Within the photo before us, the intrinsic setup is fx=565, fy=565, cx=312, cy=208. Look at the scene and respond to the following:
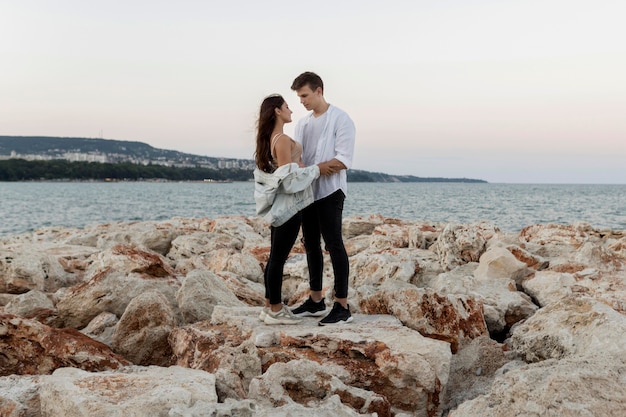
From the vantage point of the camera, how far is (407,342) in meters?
4.12

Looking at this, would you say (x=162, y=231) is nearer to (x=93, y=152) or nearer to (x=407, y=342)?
(x=407, y=342)

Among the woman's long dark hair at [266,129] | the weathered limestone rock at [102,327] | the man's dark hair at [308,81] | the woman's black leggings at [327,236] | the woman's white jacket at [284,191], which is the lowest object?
the weathered limestone rock at [102,327]

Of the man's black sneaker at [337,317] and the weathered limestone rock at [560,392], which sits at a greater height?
the weathered limestone rock at [560,392]

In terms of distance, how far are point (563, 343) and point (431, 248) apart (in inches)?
204

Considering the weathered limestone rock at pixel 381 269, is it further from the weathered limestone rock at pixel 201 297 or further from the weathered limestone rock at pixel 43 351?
the weathered limestone rock at pixel 43 351

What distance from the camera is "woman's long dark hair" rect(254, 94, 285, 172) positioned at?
451cm

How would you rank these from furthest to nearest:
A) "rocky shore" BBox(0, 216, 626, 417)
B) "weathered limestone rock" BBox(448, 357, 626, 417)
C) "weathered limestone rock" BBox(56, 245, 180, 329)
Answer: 1. "weathered limestone rock" BBox(56, 245, 180, 329)
2. "rocky shore" BBox(0, 216, 626, 417)
3. "weathered limestone rock" BBox(448, 357, 626, 417)

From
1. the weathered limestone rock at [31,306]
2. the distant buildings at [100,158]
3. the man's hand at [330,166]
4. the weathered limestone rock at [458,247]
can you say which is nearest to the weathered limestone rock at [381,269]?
the weathered limestone rock at [458,247]

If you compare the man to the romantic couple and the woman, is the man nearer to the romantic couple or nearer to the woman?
the romantic couple

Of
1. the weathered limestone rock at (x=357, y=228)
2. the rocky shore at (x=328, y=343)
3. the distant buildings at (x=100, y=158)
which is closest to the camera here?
the rocky shore at (x=328, y=343)

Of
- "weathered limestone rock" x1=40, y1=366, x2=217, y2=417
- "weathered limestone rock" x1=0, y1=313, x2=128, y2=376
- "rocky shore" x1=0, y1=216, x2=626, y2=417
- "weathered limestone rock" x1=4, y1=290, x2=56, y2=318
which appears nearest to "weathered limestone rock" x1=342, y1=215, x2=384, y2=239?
"rocky shore" x1=0, y1=216, x2=626, y2=417

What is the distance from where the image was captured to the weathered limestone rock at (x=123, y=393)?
9.72 feet

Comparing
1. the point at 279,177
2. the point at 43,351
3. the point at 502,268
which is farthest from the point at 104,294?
the point at 502,268

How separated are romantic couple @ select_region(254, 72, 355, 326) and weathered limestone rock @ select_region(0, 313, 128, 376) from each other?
1336mm
